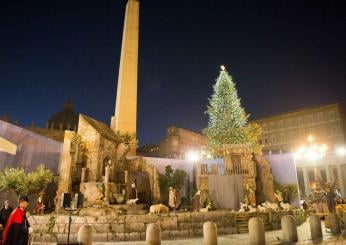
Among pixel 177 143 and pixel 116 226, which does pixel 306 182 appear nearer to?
pixel 177 143

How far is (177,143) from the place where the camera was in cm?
4897

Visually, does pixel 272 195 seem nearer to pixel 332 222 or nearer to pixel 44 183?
pixel 332 222

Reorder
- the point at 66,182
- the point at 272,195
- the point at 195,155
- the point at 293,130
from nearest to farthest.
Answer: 1. the point at 66,182
2. the point at 272,195
3. the point at 195,155
4. the point at 293,130

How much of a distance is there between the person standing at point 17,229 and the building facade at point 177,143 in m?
40.1

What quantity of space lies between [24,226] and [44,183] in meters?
12.0

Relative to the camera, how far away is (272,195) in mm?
23453

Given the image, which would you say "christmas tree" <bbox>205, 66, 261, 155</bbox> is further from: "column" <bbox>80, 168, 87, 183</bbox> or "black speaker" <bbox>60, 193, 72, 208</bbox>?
"black speaker" <bbox>60, 193, 72, 208</bbox>

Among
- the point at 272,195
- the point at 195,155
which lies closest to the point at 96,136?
the point at 195,155

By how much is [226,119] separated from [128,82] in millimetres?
12473

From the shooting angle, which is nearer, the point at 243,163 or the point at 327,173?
the point at 243,163

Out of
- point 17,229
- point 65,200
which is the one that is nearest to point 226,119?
point 65,200

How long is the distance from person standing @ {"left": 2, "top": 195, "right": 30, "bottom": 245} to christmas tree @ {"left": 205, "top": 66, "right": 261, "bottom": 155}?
24487 mm

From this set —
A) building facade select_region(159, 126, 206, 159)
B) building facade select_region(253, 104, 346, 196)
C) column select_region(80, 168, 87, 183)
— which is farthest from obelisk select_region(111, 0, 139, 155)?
building facade select_region(253, 104, 346, 196)

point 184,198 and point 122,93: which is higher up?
point 122,93
